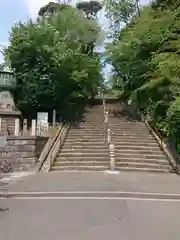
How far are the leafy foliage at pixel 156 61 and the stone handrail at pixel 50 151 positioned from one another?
17.3 ft

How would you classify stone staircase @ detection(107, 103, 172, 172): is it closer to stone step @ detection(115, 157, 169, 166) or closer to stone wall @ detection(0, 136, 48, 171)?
stone step @ detection(115, 157, 169, 166)

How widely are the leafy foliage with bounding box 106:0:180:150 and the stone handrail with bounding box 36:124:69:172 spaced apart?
17.3 feet

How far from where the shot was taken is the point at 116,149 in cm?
2056

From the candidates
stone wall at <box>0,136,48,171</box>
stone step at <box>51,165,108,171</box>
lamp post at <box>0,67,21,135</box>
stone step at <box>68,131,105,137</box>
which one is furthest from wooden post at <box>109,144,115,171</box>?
lamp post at <box>0,67,21,135</box>

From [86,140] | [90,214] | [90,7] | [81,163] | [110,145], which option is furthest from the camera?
[90,7]

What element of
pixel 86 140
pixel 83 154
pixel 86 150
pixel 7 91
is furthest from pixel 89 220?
pixel 7 91

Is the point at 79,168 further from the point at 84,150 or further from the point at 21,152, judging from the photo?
the point at 21,152

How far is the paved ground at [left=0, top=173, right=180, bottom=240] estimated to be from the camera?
705 centimetres

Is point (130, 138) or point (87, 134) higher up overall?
point (87, 134)

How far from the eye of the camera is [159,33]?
977 inches

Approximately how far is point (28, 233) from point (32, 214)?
1701 millimetres

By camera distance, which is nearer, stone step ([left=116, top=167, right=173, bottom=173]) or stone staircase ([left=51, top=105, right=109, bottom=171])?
stone step ([left=116, top=167, right=173, bottom=173])

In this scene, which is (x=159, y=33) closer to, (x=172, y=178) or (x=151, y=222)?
(x=172, y=178)

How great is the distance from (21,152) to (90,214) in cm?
1040
